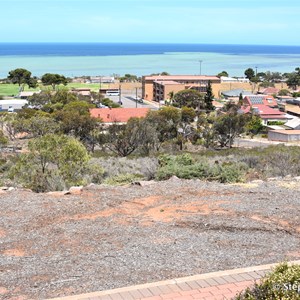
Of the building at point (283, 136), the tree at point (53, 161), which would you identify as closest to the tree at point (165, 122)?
the building at point (283, 136)

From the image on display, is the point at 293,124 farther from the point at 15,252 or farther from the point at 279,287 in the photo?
the point at 279,287

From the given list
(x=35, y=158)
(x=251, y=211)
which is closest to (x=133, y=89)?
(x=35, y=158)

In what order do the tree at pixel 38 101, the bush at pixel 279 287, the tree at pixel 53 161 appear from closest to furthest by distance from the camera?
the bush at pixel 279 287
the tree at pixel 53 161
the tree at pixel 38 101

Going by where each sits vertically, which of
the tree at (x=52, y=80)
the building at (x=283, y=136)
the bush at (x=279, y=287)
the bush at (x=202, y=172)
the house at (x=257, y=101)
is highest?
the bush at (x=279, y=287)

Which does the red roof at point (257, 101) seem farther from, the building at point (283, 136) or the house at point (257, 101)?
the building at point (283, 136)

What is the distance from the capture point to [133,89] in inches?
3290

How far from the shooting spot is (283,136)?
1467 inches

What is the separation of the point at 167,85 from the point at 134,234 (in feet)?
190

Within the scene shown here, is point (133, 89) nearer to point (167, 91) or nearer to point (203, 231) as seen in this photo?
point (167, 91)

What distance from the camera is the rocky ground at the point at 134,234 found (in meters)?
5.64

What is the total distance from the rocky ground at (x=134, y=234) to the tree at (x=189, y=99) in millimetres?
47097

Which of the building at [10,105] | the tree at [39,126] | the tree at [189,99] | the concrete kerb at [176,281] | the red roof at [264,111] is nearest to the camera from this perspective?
the concrete kerb at [176,281]

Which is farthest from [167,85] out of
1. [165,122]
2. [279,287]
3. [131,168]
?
[279,287]

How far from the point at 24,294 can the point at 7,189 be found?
5.29 meters
